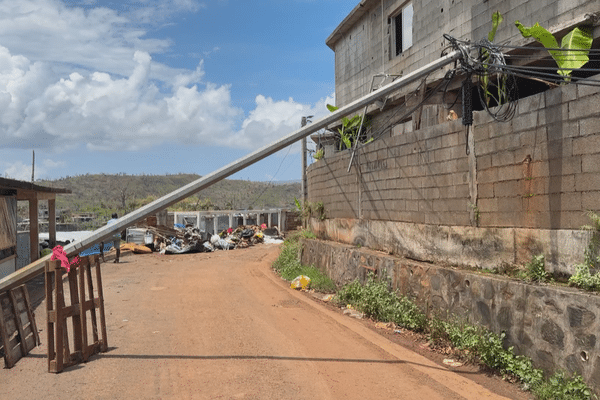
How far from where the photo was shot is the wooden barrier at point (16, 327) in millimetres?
6148

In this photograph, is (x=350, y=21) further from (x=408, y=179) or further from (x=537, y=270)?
(x=537, y=270)

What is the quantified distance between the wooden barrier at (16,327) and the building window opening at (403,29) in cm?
1182

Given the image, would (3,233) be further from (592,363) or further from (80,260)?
(592,363)

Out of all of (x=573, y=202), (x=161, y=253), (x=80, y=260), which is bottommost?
(x=161, y=253)

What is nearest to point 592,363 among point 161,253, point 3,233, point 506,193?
point 506,193

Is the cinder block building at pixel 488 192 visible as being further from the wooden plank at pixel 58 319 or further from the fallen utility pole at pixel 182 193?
the wooden plank at pixel 58 319

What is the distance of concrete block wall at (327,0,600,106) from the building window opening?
20 centimetres

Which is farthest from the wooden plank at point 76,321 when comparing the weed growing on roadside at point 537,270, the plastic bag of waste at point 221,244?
the plastic bag of waste at point 221,244

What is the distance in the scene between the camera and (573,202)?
584 cm

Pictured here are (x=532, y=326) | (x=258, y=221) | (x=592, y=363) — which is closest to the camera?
(x=592, y=363)

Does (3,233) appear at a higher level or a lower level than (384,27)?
lower

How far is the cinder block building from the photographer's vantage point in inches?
223

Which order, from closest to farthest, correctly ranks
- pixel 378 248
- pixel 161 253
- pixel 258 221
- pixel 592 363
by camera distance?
pixel 592 363, pixel 378 248, pixel 161 253, pixel 258 221

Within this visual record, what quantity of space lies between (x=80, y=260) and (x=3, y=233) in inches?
283
